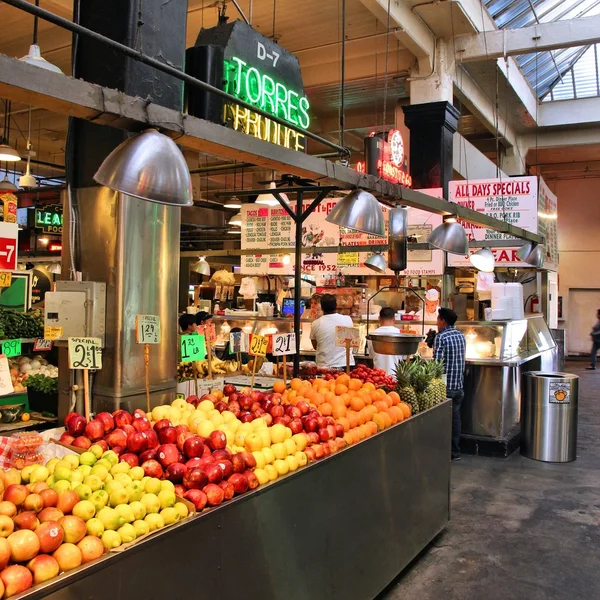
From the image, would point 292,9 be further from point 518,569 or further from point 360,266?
point 518,569

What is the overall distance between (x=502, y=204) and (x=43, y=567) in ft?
29.0

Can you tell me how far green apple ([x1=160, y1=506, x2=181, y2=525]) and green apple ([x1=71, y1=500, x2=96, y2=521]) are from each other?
283mm

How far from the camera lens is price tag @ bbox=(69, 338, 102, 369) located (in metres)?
3.51

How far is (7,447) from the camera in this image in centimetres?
274

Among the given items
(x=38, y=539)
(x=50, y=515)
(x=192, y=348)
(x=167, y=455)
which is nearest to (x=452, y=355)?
(x=192, y=348)

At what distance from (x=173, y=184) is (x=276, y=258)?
7.80 metres

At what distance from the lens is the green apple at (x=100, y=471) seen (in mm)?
2654

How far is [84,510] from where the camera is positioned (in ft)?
7.62

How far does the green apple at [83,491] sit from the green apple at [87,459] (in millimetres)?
296

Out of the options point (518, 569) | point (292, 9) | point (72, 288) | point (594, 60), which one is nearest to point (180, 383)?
point (72, 288)

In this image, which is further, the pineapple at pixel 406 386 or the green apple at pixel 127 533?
the pineapple at pixel 406 386

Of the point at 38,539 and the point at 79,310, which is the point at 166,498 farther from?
the point at 79,310

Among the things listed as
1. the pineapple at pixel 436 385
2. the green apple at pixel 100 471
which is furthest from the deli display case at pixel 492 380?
the green apple at pixel 100 471

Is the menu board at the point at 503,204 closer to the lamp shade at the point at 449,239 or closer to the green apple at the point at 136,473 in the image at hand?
the lamp shade at the point at 449,239
